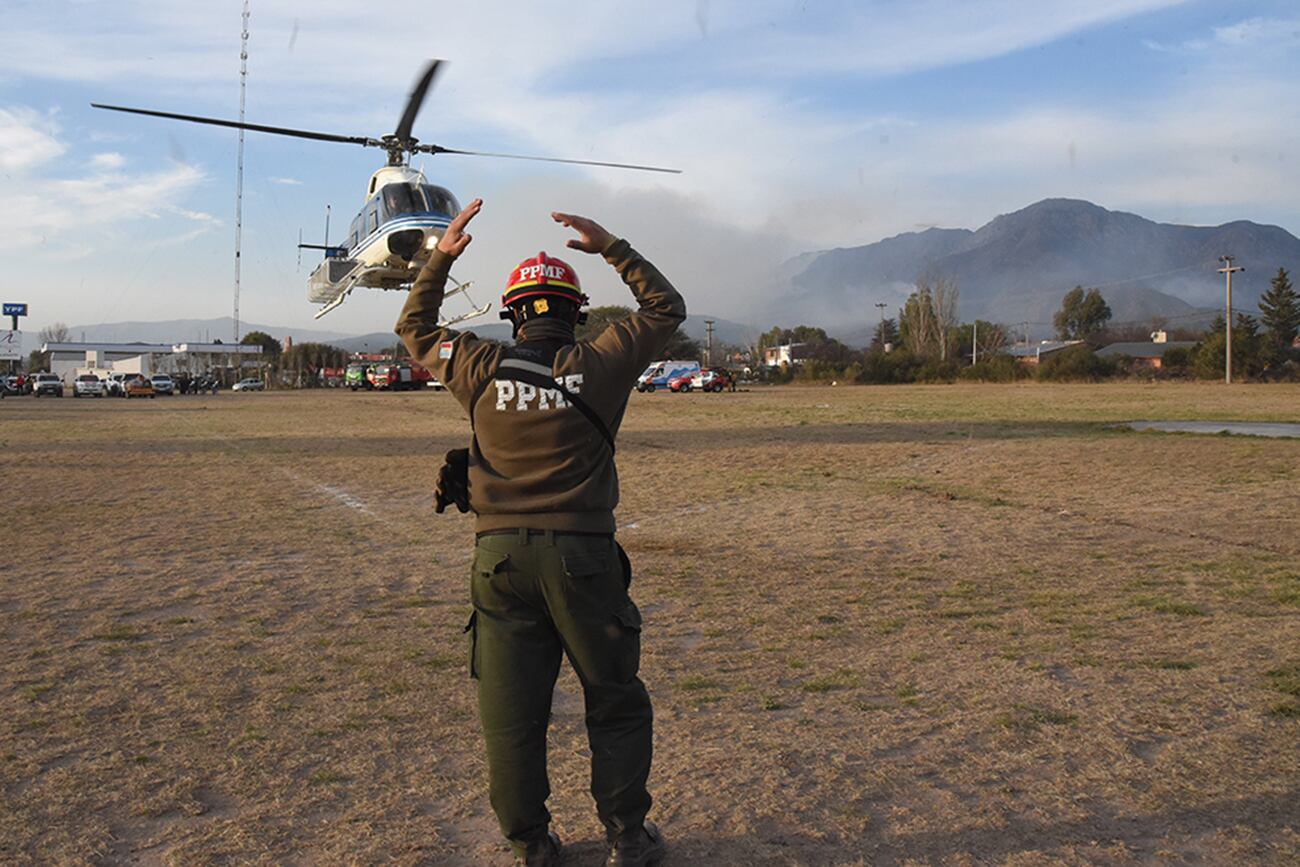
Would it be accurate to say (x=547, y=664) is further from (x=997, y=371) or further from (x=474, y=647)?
(x=997, y=371)

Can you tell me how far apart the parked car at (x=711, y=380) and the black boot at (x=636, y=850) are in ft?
190

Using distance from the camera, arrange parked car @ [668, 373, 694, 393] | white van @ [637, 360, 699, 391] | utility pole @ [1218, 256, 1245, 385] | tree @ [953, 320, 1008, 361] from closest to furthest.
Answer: parked car @ [668, 373, 694, 393]
white van @ [637, 360, 699, 391]
utility pole @ [1218, 256, 1245, 385]
tree @ [953, 320, 1008, 361]

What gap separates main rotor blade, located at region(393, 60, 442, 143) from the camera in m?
23.5

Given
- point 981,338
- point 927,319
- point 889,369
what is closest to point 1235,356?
point 889,369

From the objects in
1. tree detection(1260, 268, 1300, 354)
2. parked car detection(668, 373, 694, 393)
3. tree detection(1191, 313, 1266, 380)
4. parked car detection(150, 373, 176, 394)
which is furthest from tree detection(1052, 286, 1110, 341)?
parked car detection(150, 373, 176, 394)

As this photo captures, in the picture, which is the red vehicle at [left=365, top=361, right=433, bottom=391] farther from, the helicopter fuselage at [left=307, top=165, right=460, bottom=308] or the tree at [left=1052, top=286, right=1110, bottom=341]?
the tree at [left=1052, top=286, right=1110, bottom=341]

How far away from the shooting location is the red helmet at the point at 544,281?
3820 millimetres

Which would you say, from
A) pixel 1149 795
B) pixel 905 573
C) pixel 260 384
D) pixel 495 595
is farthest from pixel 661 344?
pixel 260 384

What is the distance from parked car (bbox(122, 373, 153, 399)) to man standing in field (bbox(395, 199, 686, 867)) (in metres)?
66.5

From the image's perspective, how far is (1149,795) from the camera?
401 centimetres

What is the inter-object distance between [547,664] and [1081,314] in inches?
7355

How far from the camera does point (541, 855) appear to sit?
352 cm

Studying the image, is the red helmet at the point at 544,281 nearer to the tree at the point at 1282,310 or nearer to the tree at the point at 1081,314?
the tree at the point at 1282,310

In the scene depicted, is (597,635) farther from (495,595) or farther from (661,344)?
(661,344)
